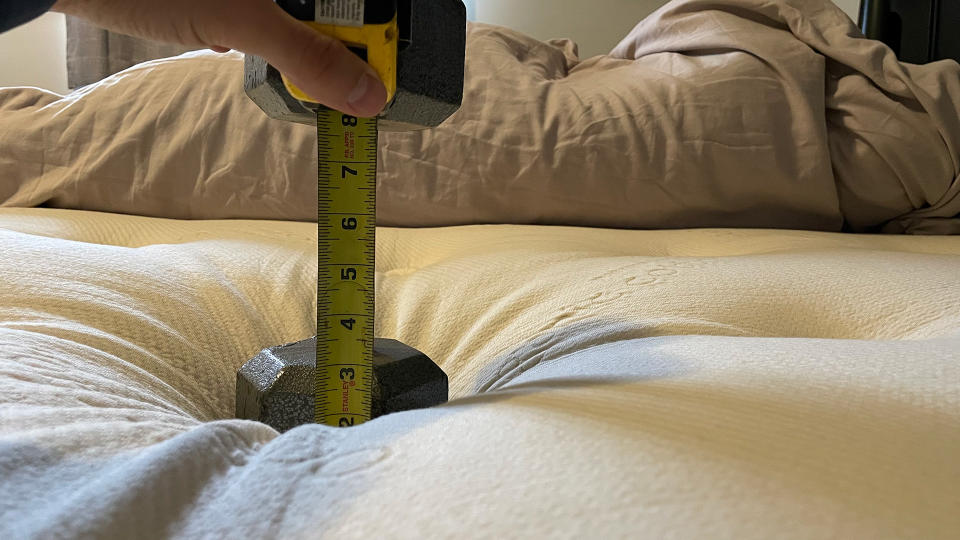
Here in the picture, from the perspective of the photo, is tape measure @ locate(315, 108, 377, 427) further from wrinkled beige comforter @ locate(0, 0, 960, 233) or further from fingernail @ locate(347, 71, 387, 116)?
wrinkled beige comforter @ locate(0, 0, 960, 233)

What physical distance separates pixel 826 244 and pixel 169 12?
32.5 inches

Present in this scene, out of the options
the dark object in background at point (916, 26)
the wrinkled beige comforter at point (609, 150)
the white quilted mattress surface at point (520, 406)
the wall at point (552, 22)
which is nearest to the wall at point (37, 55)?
the wall at point (552, 22)

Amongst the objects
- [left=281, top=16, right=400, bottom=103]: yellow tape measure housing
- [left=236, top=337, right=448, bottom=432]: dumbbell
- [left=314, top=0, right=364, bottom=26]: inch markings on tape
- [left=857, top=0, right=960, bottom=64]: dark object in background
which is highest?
[left=857, top=0, right=960, bottom=64]: dark object in background

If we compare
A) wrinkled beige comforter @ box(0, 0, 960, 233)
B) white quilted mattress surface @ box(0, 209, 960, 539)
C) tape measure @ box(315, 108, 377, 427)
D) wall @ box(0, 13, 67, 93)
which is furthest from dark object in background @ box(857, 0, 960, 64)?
wall @ box(0, 13, 67, 93)

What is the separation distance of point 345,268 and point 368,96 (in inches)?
5.3

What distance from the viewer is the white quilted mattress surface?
0.79 ft

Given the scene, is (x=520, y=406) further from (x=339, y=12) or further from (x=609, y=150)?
(x=609, y=150)

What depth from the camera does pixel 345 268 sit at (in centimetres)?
56

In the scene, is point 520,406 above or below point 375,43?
below

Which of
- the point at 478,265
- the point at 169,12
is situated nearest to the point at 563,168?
the point at 478,265

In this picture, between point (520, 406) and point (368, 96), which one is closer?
point (520, 406)

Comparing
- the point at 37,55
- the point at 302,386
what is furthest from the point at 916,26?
the point at 37,55

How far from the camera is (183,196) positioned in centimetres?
112

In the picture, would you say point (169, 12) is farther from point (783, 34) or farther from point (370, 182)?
point (783, 34)
